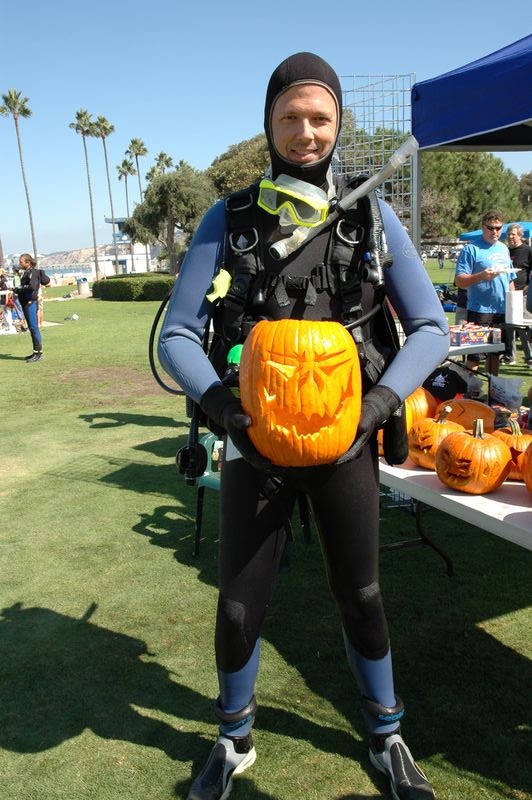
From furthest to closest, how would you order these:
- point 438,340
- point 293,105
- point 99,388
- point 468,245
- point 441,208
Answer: point 441,208
point 99,388
point 468,245
point 438,340
point 293,105

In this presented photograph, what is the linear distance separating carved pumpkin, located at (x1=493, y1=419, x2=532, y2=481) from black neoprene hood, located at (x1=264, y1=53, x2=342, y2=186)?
62.0 inches

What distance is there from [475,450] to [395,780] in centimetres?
125

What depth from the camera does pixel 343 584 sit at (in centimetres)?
215

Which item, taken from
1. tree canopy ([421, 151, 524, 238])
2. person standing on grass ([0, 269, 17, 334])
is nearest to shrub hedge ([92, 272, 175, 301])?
person standing on grass ([0, 269, 17, 334])

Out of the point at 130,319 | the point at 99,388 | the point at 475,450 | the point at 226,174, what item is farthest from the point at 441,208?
the point at 475,450

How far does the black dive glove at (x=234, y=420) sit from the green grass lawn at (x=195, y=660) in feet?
4.34

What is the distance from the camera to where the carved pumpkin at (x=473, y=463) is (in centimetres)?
270

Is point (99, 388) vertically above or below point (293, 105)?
below

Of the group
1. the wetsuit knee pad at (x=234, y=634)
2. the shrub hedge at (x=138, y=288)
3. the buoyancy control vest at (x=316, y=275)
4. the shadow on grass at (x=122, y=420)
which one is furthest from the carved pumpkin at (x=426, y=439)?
the shrub hedge at (x=138, y=288)

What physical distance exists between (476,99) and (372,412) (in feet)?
10.3

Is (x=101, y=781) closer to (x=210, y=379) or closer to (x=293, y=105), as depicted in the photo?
(x=210, y=379)

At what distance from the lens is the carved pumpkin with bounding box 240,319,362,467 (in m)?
1.72

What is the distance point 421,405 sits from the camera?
12.8 feet

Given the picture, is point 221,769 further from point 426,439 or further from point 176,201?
point 176,201
